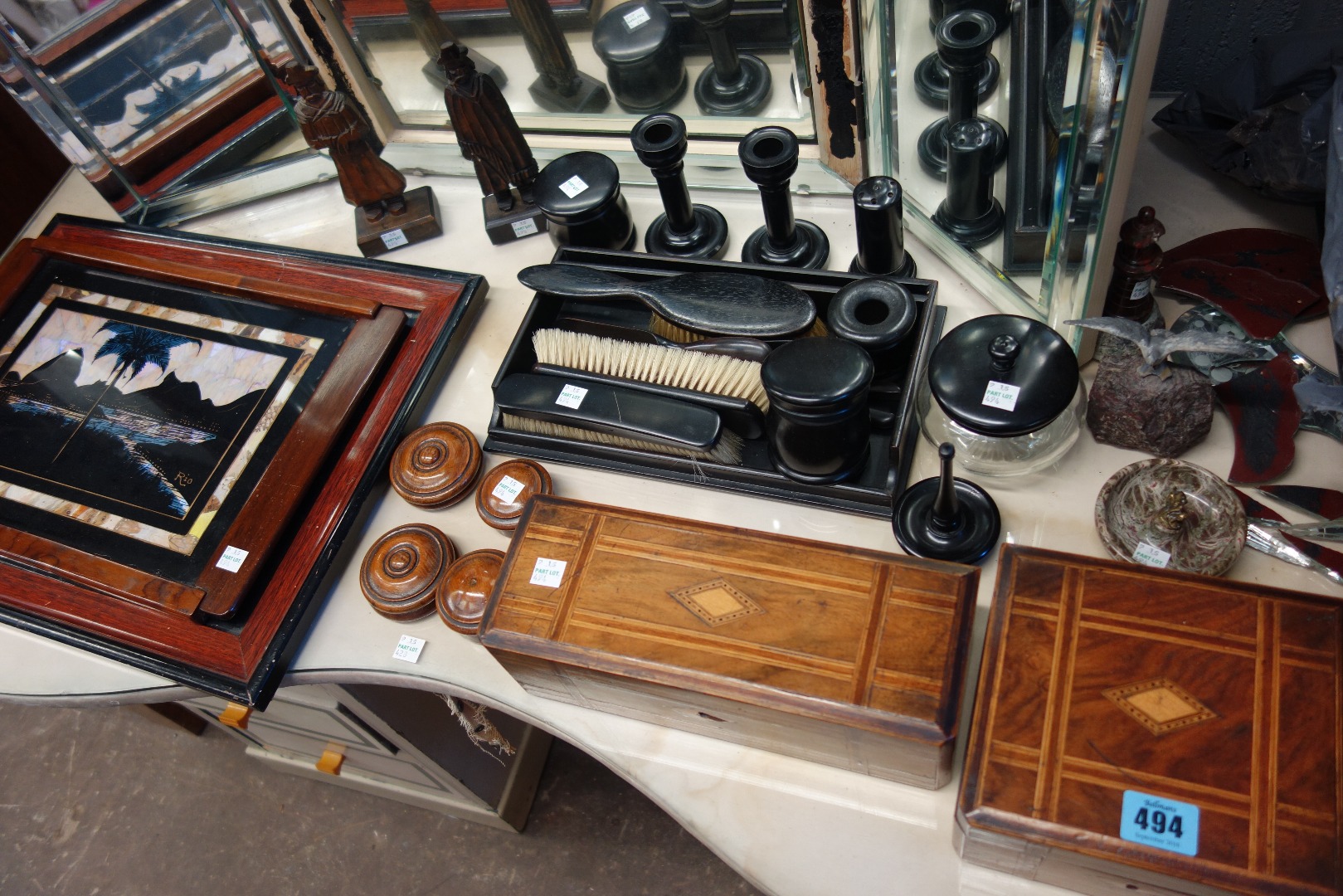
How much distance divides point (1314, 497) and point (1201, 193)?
462 mm

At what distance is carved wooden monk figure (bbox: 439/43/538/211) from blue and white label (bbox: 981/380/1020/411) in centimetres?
80

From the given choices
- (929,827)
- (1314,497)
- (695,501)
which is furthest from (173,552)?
(1314,497)

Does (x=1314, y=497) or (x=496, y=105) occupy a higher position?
(x=496, y=105)

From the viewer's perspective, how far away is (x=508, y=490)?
1146 millimetres

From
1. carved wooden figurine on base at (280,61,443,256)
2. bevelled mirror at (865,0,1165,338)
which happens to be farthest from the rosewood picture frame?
bevelled mirror at (865,0,1165,338)

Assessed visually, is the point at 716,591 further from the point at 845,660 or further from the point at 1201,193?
the point at 1201,193

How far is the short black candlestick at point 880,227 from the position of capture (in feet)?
3.63

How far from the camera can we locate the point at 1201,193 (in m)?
1.25

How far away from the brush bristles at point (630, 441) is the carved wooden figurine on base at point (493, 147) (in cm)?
38

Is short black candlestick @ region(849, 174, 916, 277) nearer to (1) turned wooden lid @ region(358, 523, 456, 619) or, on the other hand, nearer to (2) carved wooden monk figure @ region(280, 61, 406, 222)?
(1) turned wooden lid @ region(358, 523, 456, 619)

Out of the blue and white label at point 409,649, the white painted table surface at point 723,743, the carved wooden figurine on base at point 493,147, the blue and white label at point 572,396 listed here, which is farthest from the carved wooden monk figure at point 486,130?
the blue and white label at point 409,649

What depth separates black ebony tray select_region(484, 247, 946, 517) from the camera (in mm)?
1075

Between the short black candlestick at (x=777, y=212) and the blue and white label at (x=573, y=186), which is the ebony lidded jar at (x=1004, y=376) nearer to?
the short black candlestick at (x=777, y=212)

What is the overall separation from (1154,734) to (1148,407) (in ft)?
1.25
